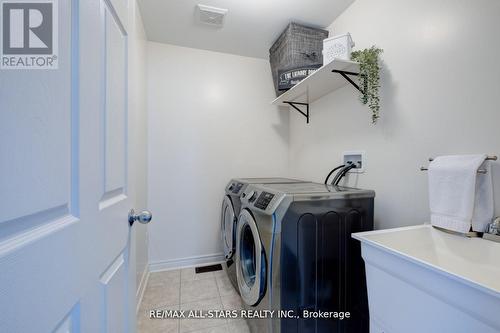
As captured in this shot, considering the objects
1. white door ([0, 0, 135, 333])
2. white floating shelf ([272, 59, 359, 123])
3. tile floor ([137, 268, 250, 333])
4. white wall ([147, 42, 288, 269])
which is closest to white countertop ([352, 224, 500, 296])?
white door ([0, 0, 135, 333])

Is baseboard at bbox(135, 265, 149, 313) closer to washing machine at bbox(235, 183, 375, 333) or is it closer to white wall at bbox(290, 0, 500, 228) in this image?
washing machine at bbox(235, 183, 375, 333)

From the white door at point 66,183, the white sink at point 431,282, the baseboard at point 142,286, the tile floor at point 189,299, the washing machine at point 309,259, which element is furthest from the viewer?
the baseboard at point 142,286

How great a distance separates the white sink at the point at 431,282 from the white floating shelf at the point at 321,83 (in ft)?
3.48

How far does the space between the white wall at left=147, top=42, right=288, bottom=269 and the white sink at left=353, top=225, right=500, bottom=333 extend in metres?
1.75

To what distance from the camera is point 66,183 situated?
0.44 meters

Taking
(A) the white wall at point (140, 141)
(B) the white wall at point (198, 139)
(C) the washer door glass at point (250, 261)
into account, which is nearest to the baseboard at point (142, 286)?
(A) the white wall at point (140, 141)

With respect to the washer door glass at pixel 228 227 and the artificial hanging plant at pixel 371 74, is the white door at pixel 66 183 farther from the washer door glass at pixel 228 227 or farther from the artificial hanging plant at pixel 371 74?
the artificial hanging plant at pixel 371 74

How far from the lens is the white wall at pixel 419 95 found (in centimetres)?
94

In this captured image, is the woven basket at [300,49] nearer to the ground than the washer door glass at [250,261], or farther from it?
farther from it

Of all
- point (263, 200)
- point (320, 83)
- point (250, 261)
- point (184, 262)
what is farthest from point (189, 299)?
point (320, 83)

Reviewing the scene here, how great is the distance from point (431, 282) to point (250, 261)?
42.7 inches

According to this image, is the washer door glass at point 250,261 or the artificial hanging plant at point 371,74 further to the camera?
the artificial hanging plant at point 371,74

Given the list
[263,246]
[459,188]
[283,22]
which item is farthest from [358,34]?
[263,246]

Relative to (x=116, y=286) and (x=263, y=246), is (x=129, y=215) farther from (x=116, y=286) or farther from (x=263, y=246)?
(x=263, y=246)
